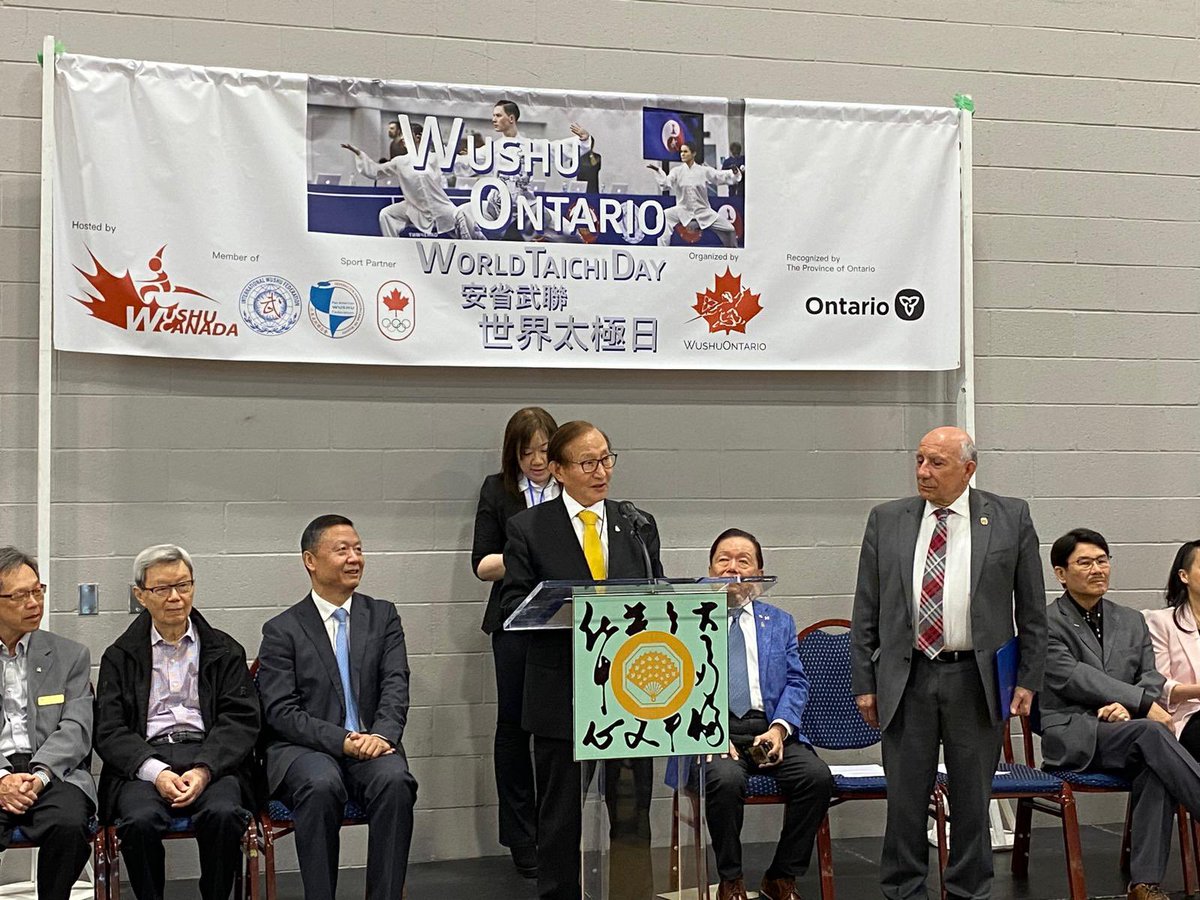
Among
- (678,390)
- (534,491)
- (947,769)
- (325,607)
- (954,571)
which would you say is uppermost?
(678,390)

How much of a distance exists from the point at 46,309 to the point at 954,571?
284 cm

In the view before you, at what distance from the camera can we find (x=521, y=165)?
4.70 meters

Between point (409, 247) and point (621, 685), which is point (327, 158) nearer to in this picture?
point (409, 247)

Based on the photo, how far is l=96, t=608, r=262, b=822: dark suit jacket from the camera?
147 inches

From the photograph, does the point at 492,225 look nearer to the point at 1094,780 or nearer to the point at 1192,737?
the point at 1094,780

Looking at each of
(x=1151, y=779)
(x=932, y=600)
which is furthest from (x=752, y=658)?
(x=1151, y=779)

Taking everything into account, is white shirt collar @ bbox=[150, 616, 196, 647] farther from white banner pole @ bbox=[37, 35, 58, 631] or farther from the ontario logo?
the ontario logo

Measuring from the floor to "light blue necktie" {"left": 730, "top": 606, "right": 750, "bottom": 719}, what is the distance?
0.63 metres

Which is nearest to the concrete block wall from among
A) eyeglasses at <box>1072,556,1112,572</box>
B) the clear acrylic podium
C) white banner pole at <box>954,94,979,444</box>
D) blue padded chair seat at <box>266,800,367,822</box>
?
white banner pole at <box>954,94,979,444</box>

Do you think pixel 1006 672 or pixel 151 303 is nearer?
pixel 1006 672

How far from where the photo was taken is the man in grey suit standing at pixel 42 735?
354cm

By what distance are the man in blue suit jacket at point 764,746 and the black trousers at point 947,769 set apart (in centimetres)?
23

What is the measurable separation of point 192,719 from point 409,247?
A: 168 cm

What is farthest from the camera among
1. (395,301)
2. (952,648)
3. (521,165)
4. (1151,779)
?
(521,165)
